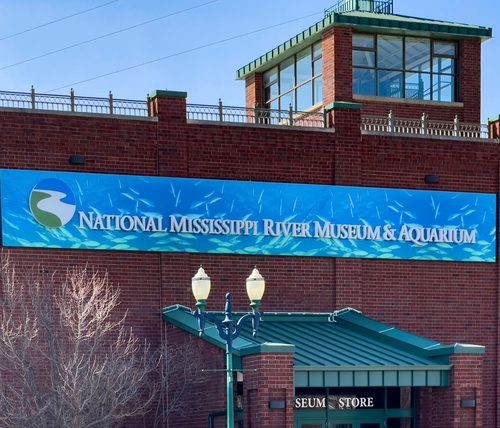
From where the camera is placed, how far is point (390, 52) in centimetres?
4306

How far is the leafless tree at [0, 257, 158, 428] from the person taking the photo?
30.7 m

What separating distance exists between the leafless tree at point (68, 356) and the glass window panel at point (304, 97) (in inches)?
459

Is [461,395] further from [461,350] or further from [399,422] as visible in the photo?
[399,422]

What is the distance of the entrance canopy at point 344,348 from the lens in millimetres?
32094

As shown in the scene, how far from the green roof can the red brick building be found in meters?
0.07

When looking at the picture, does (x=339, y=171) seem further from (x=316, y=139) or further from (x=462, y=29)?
(x=462, y=29)

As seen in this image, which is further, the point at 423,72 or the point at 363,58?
the point at 423,72

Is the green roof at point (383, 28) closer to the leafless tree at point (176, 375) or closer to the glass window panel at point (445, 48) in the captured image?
the glass window panel at point (445, 48)

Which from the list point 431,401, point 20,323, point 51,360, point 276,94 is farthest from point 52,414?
point 276,94

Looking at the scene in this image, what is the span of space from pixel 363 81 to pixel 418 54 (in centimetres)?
237

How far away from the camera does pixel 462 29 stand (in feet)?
142

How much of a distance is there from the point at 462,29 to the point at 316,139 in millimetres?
8133

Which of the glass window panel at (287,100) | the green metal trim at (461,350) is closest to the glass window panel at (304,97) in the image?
the glass window panel at (287,100)

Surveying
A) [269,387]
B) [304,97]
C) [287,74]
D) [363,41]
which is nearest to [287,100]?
[287,74]
